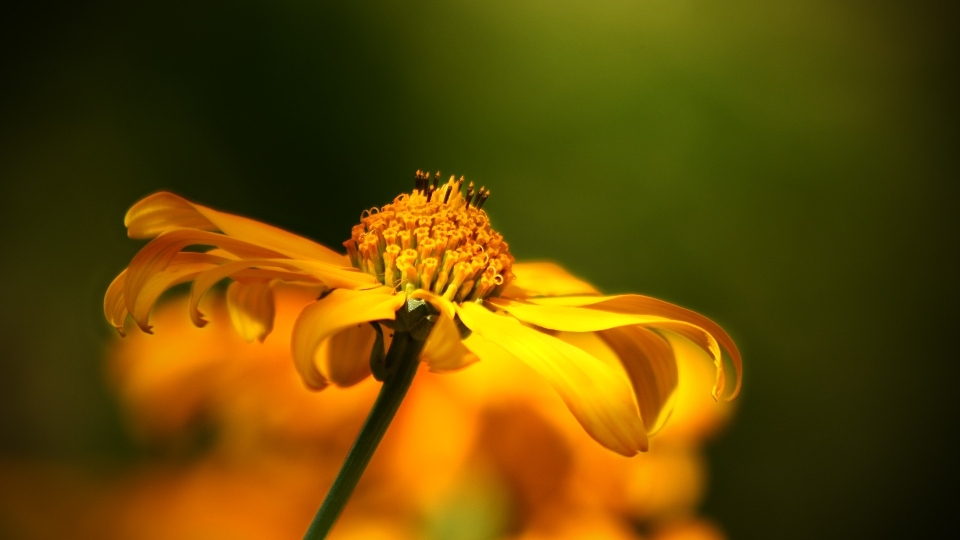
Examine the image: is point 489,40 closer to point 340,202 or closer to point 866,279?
point 340,202

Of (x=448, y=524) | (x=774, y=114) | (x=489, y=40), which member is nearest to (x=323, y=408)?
(x=448, y=524)

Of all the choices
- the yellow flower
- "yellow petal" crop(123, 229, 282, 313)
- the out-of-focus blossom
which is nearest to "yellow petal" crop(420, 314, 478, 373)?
the yellow flower

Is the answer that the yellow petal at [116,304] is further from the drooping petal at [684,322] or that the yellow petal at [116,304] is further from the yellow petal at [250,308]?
the drooping petal at [684,322]

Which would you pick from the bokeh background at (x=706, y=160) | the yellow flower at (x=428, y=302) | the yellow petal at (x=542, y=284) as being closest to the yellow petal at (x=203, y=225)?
the yellow flower at (x=428, y=302)

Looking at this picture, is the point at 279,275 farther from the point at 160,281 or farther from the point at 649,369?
the point at 649,369

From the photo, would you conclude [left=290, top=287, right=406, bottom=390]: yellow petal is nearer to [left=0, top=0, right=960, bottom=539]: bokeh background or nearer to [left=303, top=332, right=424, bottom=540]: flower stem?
[left=303, top=332, right=424, bottom=540]: flower stem

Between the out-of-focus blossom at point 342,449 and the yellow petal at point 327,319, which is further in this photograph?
the out-of-focus blossom at point 342,449
